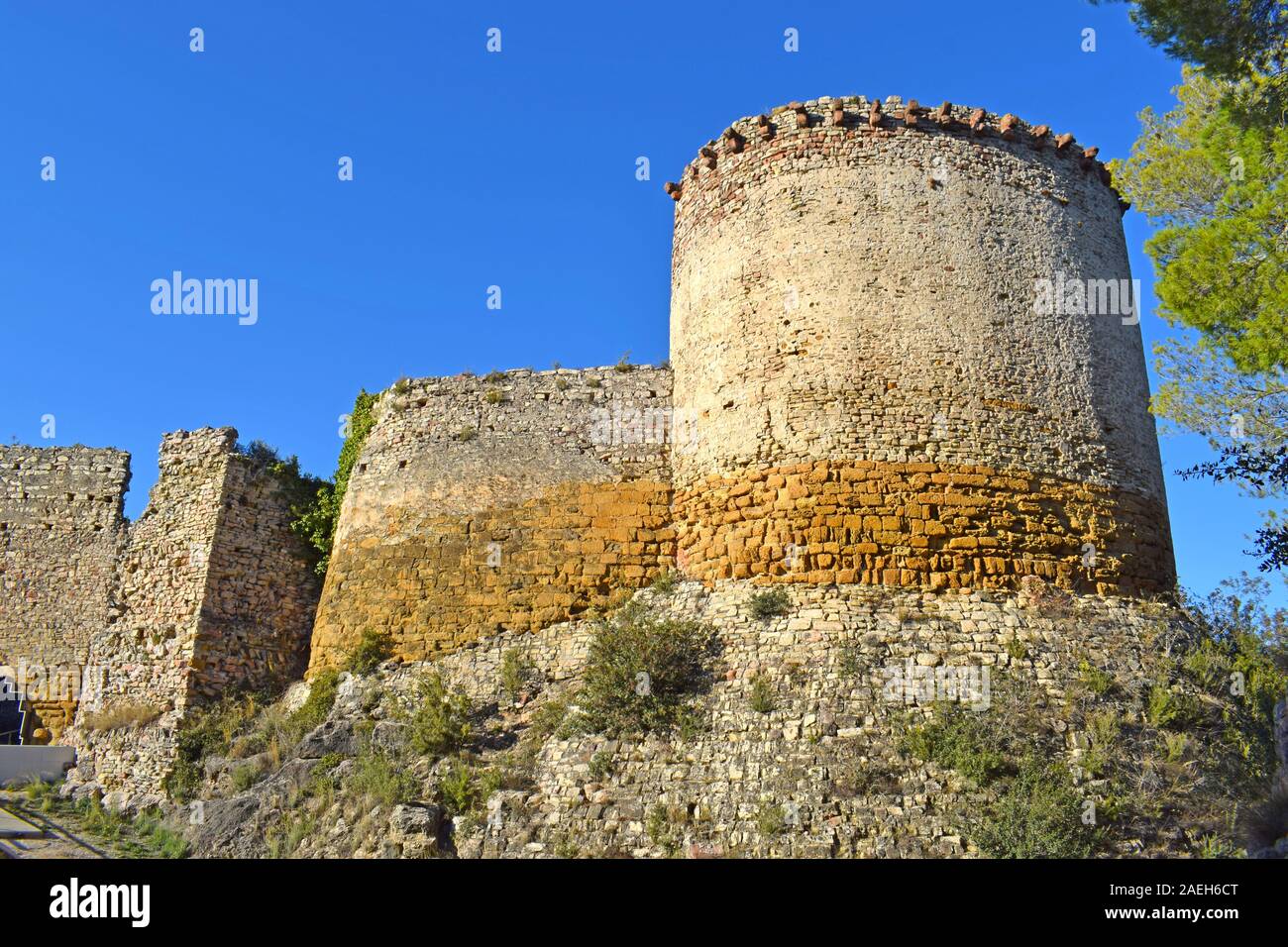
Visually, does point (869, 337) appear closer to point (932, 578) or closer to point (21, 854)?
point (932, 578)

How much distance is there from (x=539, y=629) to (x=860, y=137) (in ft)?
25.7

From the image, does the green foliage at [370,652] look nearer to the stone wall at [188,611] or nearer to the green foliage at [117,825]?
the green foliage at [117,825]

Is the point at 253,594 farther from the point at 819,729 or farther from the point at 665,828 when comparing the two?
the point at 819,729

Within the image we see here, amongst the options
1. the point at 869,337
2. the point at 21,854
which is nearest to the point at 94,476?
the point at 21,854

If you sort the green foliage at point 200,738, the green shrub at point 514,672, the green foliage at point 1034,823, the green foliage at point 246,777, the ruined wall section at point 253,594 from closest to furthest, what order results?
the green foliage at point 1034,823 < the green shrub at point 514,672 < the green foliage at point 246,777 < the green foliage at point 200,738 < the ruined wall section at point 253,594

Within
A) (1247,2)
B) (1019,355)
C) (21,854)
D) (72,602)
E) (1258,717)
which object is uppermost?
(1247,2)

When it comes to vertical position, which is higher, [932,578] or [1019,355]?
[1019,355]

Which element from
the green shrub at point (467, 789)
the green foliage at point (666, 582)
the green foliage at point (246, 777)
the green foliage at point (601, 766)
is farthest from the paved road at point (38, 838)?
the green foliage at point (666, 582)

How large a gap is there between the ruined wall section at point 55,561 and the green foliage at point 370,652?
221 inches

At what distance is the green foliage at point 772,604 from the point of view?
11.3 metres
